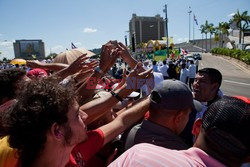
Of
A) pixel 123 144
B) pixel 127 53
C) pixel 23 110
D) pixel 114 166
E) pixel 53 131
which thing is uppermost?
pixel 127 53

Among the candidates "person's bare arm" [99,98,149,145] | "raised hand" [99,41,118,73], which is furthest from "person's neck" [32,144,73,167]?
"raised hand" [99,41,118,73]

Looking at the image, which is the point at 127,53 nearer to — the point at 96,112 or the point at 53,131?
the point at 96,112


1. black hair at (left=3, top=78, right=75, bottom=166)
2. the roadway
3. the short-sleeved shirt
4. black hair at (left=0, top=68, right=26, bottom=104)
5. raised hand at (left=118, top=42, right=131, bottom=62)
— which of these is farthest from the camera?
the roadway

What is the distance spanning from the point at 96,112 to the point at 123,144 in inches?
16.4

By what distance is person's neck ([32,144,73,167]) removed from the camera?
127 centimetres

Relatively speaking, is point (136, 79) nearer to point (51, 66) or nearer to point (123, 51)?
point (123, 51)

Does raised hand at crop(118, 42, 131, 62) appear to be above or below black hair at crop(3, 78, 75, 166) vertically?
above

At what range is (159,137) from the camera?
5.72 ft

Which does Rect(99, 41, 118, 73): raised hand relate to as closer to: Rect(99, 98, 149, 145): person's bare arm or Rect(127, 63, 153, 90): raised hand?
Rect(127, 63, 153, 90): raised hand

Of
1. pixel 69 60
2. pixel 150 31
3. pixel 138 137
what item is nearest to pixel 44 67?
pixel 69 60

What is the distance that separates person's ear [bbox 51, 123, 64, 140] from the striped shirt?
0.36 meters

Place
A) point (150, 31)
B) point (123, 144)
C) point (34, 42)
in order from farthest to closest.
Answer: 1. point (150, 31)
2. point (34, 42)
3. point (123, 144)

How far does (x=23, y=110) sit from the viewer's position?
124 centimetres

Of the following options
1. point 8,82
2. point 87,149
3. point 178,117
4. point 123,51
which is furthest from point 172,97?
point 8,82
